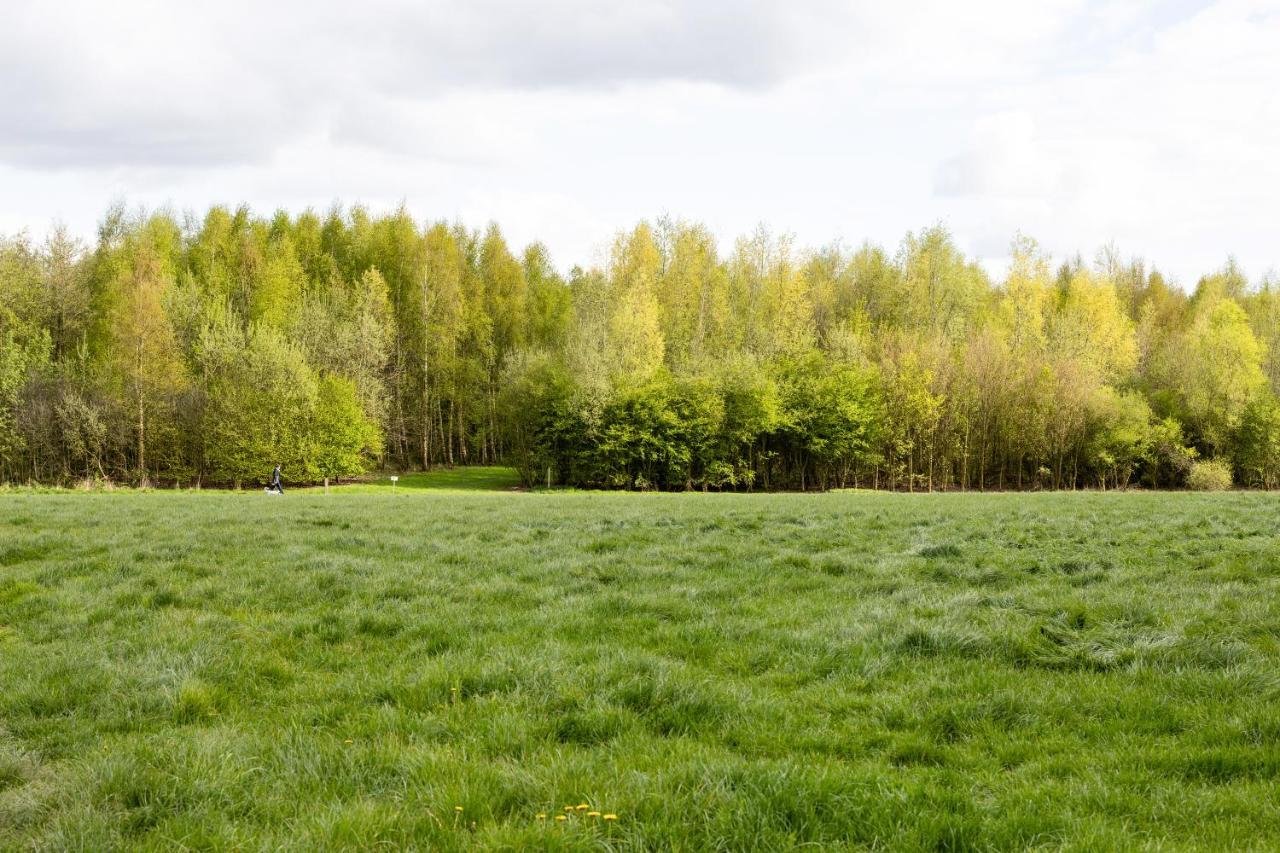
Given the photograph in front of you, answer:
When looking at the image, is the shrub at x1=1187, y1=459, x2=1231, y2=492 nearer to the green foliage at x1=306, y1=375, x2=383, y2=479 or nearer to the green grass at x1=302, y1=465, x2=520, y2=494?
the green grass at x1=302, y1=465, x2=520, y2=494

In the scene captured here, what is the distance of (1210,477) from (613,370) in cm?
4027

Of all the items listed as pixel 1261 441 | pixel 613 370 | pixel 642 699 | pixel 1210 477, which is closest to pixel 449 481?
pixel 613 370

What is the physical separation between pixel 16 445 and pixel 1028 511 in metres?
52.6

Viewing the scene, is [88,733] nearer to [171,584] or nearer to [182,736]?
[182,736]

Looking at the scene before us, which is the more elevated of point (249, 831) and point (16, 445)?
point (16, 445)

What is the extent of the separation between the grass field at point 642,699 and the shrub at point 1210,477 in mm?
48299

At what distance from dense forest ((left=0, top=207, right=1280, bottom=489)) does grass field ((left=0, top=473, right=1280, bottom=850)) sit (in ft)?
131

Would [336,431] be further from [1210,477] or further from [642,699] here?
[1210,477]

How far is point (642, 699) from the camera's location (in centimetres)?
589

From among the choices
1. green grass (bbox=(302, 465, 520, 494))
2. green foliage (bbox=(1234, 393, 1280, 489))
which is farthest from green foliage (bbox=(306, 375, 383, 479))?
green foliage (bbox=(1234, 393, 1280, 489))

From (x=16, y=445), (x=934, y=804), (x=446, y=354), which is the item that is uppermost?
(x=446, y=354)

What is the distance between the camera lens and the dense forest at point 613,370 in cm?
4916

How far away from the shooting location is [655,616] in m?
8.55

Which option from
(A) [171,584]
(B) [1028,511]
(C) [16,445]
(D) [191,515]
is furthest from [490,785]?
(C) [16,445]
